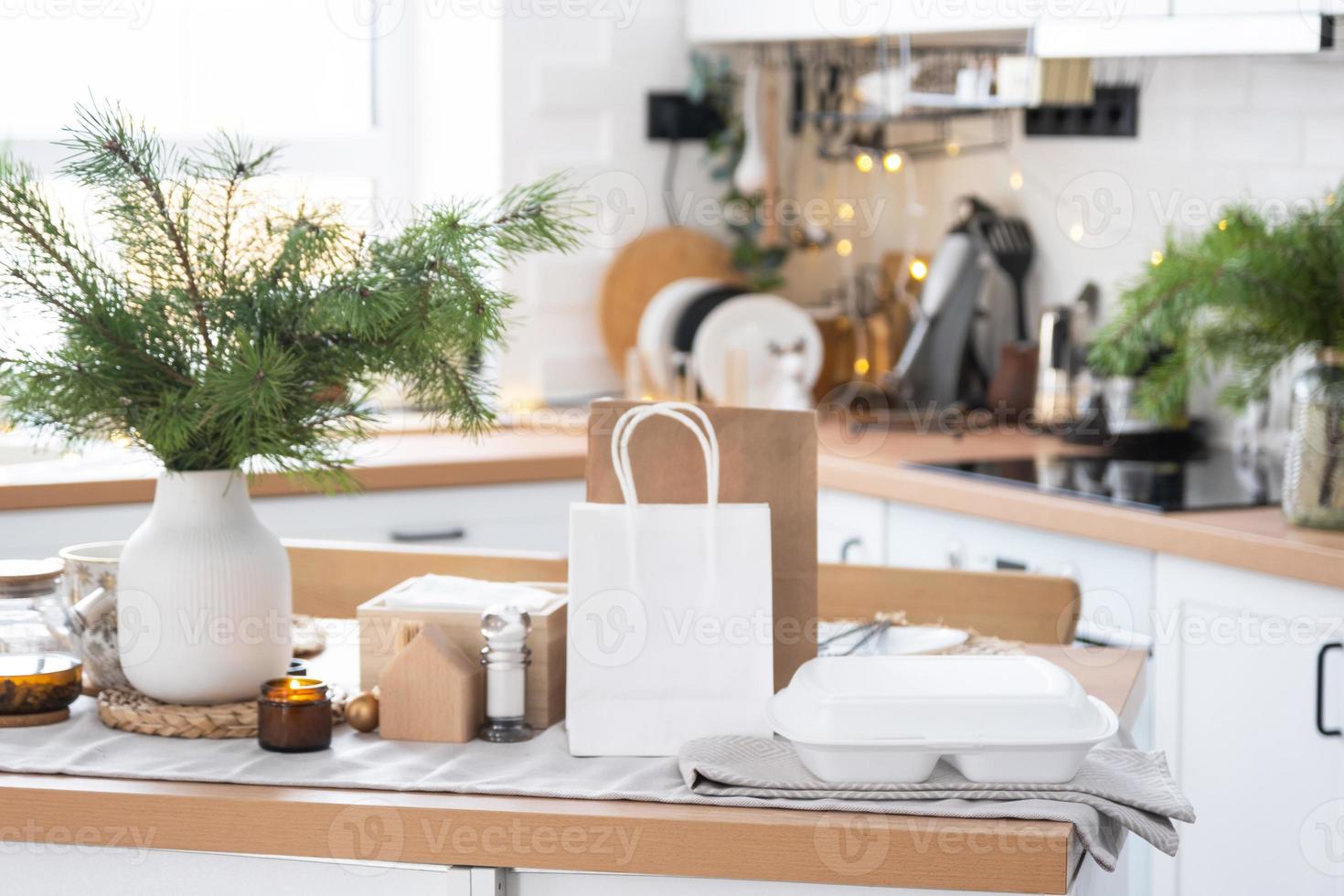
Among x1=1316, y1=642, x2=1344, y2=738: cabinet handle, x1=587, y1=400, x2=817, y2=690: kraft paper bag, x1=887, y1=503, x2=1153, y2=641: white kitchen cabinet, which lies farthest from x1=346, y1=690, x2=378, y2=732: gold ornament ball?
x1=1316, y1=642, x2=1344, y2=738: cabinet handle

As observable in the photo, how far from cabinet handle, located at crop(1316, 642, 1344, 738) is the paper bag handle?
108 centimetres

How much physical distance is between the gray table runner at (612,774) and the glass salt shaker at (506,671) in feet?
0.05


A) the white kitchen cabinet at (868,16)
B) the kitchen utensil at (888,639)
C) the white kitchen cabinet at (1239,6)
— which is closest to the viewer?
the kitchen utensil at (888,639)

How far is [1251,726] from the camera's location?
7.02 feet

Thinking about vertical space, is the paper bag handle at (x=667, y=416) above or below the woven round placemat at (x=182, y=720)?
above

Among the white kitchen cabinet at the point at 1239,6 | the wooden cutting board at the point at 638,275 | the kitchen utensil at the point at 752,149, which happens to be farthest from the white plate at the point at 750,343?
the white kitchen cabinet at the point at 1239,6

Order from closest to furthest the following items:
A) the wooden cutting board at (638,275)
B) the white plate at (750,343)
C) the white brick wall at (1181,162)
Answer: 1. the white brick wall at (1181,162)
2. the white plate at (750,343)
3. the wooden cutting board at (638,275)

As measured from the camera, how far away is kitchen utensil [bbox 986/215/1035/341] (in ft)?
10.3

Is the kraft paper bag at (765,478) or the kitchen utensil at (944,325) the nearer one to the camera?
the kraft paper bag at (765,478)

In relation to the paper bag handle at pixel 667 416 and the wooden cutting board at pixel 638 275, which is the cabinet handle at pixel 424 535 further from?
the paper bag handle at pixel 667 416

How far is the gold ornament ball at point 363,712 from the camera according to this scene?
131 centimetres

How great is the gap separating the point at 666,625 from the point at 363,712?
260 millimetres

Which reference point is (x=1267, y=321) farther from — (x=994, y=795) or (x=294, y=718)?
(x=294, y=718)

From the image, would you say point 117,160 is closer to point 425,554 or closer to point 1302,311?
point 425,554
